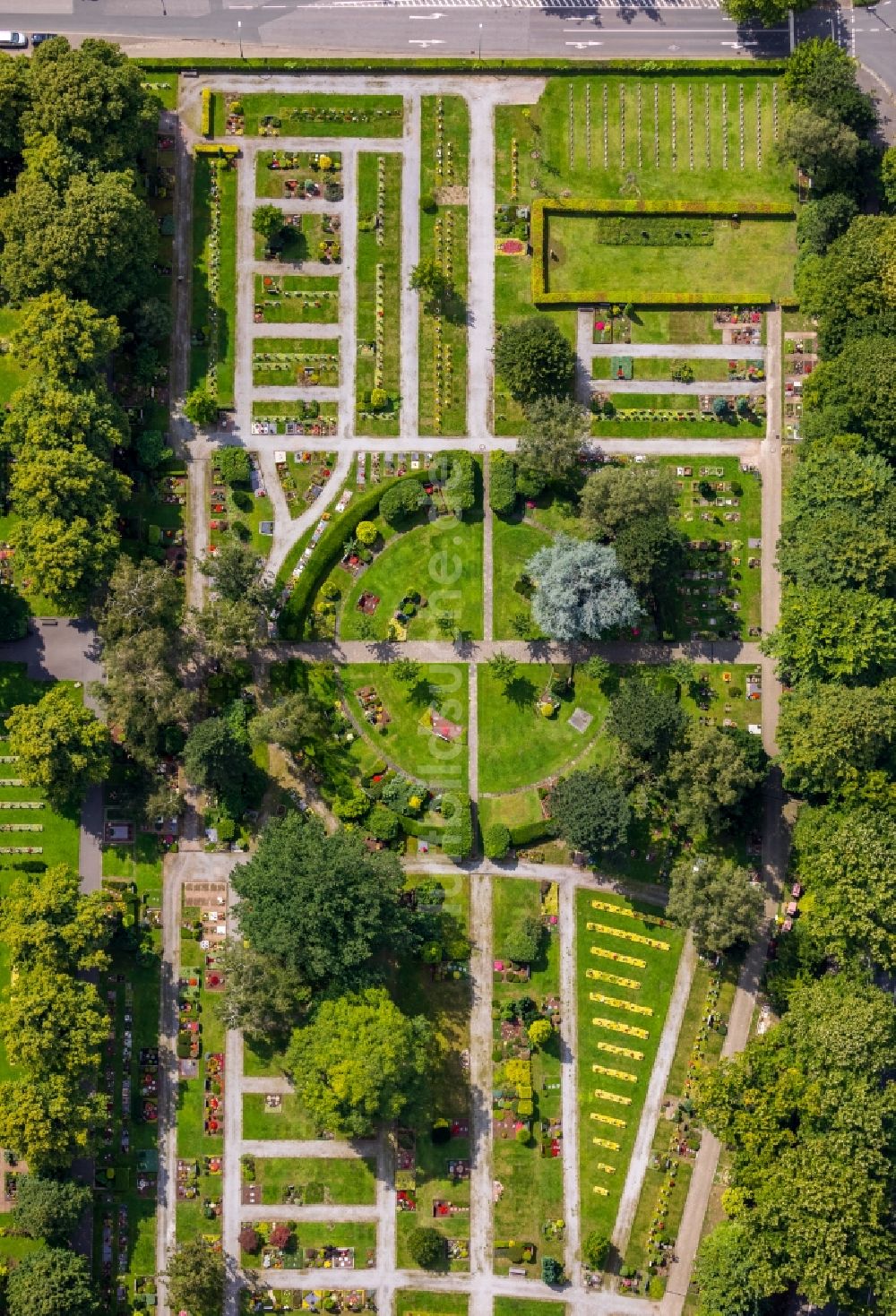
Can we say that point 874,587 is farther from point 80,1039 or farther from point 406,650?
point 80,1039

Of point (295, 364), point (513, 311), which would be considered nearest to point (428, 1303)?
point (295, 364)

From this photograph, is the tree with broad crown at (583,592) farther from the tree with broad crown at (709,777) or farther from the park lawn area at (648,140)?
the park lawn area at (648,140)

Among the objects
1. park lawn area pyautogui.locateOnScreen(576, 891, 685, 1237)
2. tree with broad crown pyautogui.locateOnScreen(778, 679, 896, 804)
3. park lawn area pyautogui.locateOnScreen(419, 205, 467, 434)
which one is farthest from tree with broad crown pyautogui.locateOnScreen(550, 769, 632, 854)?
park lawn area pyautogui.locateOnScreen(419, 205, 467, 434)

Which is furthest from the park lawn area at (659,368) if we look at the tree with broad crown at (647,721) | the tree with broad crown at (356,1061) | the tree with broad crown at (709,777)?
the tree with broad crown at (356,1061)

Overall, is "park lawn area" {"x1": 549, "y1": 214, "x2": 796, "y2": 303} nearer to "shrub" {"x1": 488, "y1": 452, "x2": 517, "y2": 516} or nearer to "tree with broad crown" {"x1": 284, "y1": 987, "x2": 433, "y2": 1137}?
"shrub" {"x1": 488, "y1": 452, "x2": 517, "y2": 516}

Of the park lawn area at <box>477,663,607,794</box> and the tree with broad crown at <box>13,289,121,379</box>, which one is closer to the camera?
the tree with broad crown at <box>13,289,121,379</box>

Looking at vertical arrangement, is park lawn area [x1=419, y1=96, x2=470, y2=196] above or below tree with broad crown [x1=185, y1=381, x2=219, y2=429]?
above
